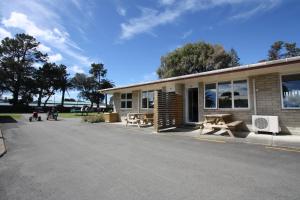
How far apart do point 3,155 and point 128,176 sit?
4460mm

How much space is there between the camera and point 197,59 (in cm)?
3144

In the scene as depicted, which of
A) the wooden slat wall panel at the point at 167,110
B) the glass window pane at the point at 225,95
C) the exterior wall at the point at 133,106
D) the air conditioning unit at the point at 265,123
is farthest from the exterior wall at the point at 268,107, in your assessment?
the exterior wall at the point at 133,106

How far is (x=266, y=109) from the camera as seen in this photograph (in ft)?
30.9

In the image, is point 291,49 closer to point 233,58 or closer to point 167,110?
point 233,58

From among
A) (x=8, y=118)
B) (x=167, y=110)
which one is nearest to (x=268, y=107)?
(x=167, y=110)

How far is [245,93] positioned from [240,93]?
9.8 inches

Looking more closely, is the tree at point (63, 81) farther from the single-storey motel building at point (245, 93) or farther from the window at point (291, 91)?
the window at point (291, 91)

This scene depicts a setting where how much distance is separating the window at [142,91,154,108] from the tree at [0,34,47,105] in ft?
135

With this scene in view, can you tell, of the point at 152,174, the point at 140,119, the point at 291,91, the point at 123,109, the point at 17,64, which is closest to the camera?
the point at 152,174

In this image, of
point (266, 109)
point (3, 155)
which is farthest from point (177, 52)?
point (3, 155)

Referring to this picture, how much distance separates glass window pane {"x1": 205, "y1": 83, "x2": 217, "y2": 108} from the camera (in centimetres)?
1148

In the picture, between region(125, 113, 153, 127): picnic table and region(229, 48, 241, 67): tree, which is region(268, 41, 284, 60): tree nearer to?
region(229, 48, 241, 67): tree

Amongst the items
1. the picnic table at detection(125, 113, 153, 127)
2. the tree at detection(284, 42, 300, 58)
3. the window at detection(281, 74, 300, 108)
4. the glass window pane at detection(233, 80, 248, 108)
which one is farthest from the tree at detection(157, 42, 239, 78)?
the window at detection(281, 74, 300, 108)

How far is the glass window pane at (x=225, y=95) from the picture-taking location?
10.9 m
